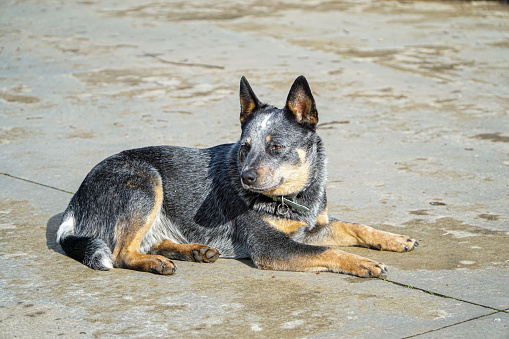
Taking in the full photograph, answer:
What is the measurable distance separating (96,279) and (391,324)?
1767 millimetres

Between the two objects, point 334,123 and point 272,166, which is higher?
point 272,166

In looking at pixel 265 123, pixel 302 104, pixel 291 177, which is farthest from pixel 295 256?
pixel 302 104

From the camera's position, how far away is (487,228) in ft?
16.1

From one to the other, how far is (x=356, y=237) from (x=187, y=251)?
1118 millimetres

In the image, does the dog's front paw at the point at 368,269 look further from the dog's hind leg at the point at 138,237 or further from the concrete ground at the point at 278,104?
the dog's hind leg at the point at 138,237

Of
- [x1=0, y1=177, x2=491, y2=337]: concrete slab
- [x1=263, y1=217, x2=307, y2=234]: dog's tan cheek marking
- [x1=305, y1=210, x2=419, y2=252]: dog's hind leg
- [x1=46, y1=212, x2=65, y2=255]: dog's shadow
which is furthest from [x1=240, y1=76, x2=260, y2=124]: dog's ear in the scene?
[x1=46, y1=212, x2=65, y2=255]: dog's shadow

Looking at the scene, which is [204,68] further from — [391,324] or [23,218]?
[391,324]

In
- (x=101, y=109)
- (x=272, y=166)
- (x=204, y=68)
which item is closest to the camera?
(x=272, y=166)

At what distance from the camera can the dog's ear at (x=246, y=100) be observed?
4.68 m

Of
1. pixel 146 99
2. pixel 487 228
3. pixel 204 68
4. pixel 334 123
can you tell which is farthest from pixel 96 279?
pixel 204 68

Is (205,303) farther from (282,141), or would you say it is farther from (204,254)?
(282,141)

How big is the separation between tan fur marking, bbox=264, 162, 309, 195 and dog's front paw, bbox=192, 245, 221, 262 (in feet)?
1.73

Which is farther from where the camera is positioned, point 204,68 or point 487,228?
point 204,68

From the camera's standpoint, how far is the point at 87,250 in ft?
14.6
